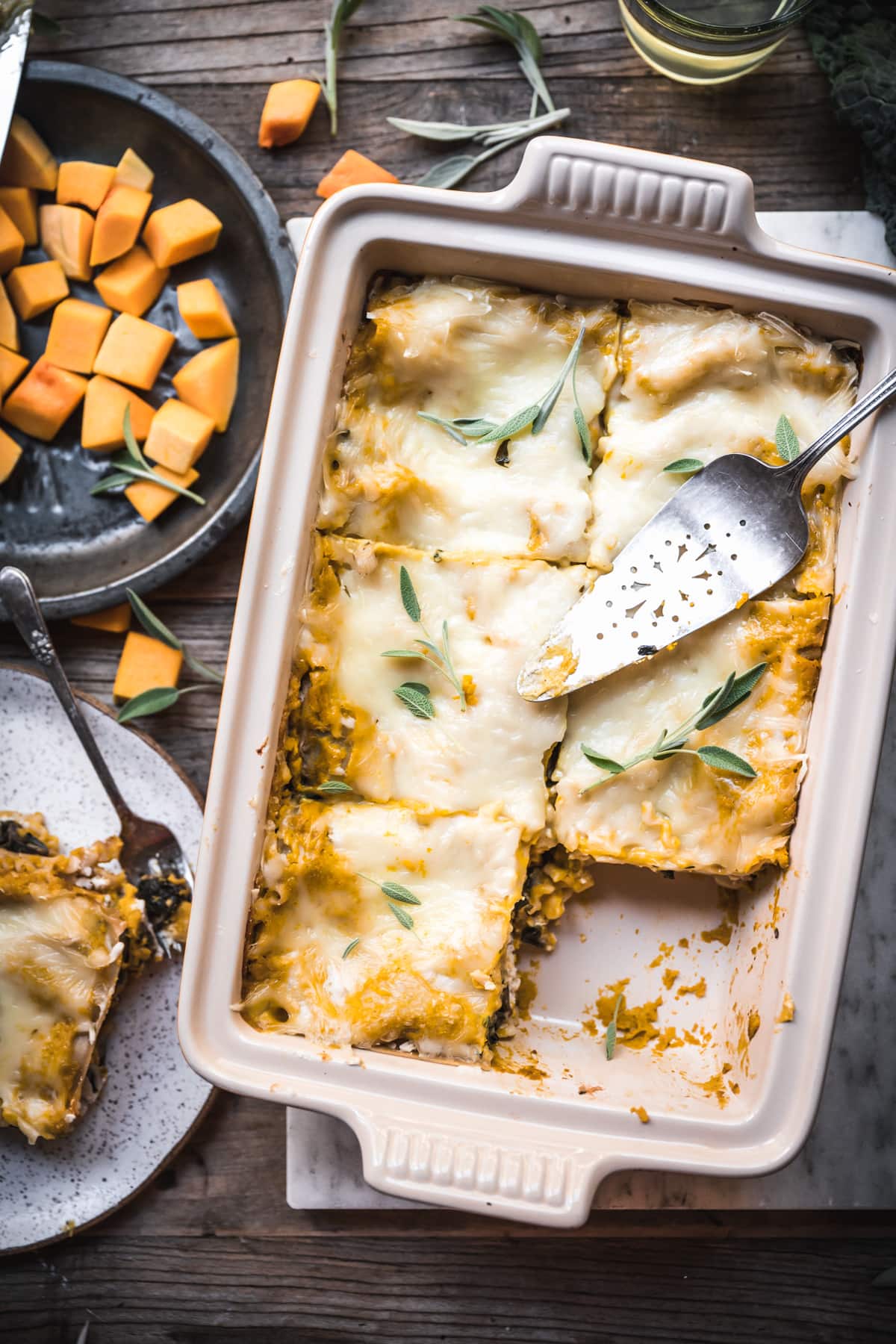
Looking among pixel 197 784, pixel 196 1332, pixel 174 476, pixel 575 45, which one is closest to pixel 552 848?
pixel 197 784

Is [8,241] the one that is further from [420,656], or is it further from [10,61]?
[420,656]

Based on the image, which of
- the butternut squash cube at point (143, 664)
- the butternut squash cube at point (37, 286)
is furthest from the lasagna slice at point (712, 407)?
the butternut squash cube at point (37, 286)

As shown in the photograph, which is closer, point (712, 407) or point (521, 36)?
point (712, 407)

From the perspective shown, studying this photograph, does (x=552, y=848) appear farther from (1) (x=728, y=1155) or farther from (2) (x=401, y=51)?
(2) (x=401, y=51)

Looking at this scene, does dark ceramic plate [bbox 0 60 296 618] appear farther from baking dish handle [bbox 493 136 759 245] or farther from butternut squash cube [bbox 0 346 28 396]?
baking dish handle [bbox 493 136 759 245]

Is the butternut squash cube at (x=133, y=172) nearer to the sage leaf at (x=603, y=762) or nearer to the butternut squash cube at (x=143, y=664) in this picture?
the butternut squash cube at (x=143, y=664)

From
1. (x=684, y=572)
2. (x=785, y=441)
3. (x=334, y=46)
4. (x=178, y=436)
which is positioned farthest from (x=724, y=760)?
(x=334, y=46)

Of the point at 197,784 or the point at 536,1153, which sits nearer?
the point at 536,1153
